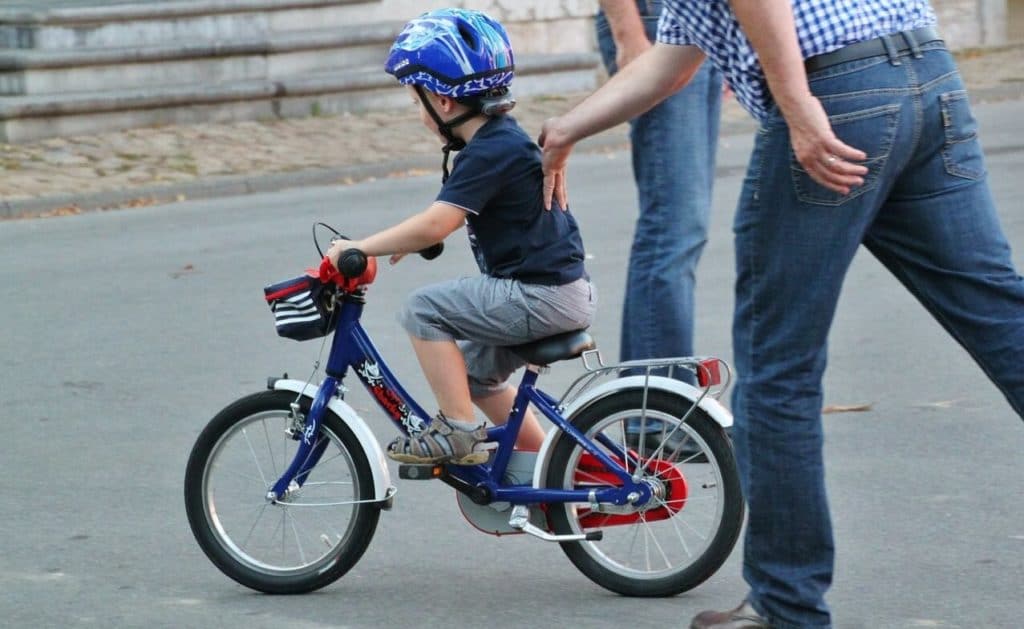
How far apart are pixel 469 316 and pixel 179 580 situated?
3.51 ft

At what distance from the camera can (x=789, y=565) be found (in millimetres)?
3574

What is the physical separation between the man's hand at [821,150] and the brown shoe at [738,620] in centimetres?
91

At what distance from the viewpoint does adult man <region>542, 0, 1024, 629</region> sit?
11.0ft

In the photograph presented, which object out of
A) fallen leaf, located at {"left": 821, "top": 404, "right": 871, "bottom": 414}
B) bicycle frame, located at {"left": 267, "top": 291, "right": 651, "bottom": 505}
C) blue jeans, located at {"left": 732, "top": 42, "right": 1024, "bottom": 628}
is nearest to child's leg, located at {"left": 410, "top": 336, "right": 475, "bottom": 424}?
bicycle frame, located at {"left": 267, "top": 291, "right": 651, "bottom": 505}

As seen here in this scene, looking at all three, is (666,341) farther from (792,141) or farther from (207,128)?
(207,128)

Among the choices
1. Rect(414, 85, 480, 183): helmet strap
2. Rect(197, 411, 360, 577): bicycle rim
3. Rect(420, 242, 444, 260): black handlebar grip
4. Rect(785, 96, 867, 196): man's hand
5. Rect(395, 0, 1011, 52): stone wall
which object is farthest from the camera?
Rect(395, 0, 1011, 52): stone wall

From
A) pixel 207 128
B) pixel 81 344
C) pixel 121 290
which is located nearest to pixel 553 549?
pixel 81 344

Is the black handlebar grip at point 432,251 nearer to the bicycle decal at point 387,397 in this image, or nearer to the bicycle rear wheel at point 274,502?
the bicycle decal at point 387,397

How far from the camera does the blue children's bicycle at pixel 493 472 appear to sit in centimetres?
421

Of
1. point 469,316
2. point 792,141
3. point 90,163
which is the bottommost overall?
point 90,163

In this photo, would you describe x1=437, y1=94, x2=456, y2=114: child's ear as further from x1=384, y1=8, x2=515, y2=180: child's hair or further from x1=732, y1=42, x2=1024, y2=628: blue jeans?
x1=732, y1=42, x2=1024, y2=628: blue jeans

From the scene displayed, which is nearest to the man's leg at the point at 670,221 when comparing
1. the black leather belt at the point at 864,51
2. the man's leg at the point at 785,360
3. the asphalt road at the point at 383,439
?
the asphalt road at the point at 383,439

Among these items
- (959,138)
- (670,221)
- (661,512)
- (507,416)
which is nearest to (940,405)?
(670,221)

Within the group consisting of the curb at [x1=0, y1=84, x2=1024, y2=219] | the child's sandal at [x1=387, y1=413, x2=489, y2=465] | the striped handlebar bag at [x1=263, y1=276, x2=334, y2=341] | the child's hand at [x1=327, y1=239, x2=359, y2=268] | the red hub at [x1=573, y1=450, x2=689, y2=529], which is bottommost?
the curb at [x1=0, y1=84, x2=1024, y2=219]
